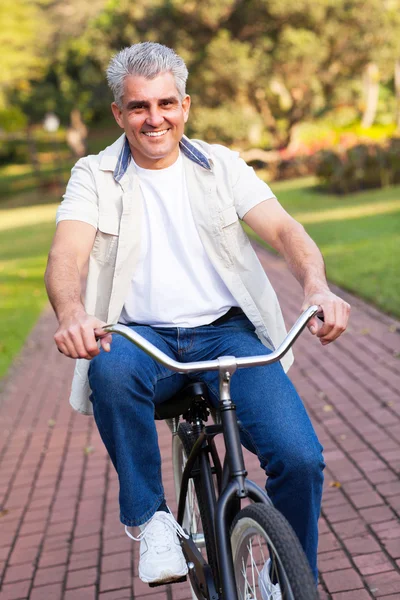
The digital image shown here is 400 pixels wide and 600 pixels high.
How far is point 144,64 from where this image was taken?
→ 2.75m

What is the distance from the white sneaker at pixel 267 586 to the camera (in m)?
2.24

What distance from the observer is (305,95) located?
3191 cm

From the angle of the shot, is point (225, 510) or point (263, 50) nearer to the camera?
point (225, 510)

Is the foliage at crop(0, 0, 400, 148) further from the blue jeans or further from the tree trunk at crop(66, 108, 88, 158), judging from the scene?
the blue jeans

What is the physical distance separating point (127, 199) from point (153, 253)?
202mm

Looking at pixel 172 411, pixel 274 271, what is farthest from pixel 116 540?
pixel 274 271

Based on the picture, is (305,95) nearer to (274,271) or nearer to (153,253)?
(274,271)

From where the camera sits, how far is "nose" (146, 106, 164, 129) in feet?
9.20

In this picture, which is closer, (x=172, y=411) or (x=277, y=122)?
(x=172, y=411)

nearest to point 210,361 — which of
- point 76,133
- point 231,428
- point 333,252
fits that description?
point 231,428

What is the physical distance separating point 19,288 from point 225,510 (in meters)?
11.9

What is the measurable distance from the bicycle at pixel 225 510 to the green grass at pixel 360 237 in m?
5.37

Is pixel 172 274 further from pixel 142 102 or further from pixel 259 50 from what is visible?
pixel 259 50

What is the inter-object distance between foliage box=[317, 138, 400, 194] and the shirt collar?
18363 mm
